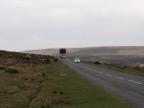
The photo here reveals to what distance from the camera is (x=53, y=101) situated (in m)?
20.1

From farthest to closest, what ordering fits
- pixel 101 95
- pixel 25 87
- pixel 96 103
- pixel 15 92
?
pixel 25 87
pixel 15 92
pixel 101 95
pixel 96 103

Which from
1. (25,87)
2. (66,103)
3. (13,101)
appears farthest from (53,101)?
(25,87)

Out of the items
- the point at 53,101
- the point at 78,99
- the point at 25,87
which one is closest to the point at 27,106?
the point at 53,101

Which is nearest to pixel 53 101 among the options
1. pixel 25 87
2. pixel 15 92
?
pixel 15 92

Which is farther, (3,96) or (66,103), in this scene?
(3,96)

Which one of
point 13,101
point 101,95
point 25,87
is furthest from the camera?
point 25,87

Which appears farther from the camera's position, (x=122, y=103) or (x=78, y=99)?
(x=78, y=99)

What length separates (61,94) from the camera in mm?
23516

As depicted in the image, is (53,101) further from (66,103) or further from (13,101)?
(13,101)

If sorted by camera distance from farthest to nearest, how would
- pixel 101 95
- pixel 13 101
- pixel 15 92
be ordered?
1. pixel 15 92
2. pixel 101 95
3. pixel 13 101

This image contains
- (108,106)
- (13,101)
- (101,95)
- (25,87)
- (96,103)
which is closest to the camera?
(108,106)

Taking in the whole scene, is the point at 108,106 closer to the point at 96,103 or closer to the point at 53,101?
the point at 96,103

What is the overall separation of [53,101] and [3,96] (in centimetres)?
450

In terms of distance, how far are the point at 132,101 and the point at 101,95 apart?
364 centimetres
